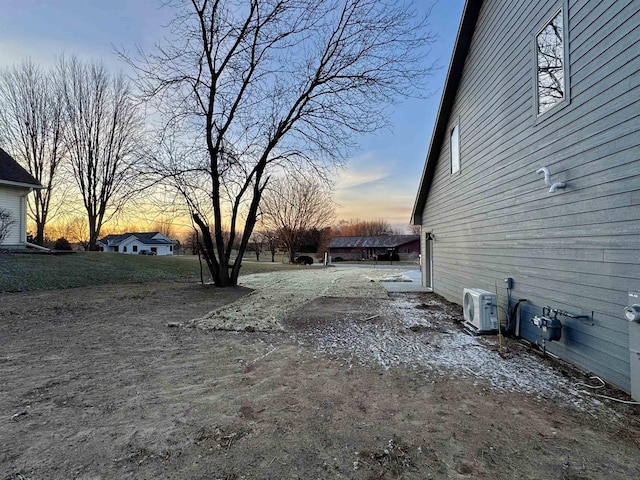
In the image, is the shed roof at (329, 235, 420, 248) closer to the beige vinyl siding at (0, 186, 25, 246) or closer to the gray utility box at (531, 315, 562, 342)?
the beige vinyl siding at (0, 186, 25, 246)

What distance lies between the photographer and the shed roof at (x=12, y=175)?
553 inches

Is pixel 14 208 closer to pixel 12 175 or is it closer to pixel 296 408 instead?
pixel 12 175

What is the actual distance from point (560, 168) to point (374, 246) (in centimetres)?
3825

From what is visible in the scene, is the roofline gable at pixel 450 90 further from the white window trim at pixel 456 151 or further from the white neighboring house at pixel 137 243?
the white neighboring house at pixel 137 243

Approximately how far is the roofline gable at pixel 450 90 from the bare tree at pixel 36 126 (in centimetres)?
2176

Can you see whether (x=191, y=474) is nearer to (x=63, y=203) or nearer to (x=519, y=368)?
(x=519, y=368)

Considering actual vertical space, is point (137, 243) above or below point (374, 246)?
above

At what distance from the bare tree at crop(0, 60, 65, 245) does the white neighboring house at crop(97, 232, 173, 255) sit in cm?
2653

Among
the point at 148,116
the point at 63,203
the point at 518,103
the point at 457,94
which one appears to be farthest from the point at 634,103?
the point at 63,203

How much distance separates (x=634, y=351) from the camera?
286 centimetres

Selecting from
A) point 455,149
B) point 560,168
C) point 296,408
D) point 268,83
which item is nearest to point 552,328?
point 560,168

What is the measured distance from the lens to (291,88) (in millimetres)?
10531

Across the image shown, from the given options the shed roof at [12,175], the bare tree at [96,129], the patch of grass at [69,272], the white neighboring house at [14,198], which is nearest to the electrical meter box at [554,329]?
the patch of grass at [69,272]

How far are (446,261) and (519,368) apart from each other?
5343mm
